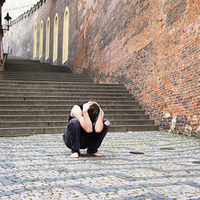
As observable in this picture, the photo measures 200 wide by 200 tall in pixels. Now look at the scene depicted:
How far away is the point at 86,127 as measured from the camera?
162 inches

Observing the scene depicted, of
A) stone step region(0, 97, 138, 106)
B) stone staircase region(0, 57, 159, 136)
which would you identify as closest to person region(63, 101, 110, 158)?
stone staircase region(0, 57, 159, 136)

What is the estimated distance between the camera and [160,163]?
409cm

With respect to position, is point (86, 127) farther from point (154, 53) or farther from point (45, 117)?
point (154, 53)

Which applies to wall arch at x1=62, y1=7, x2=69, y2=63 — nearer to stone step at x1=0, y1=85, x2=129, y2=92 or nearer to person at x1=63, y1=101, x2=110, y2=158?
stone step at x1=0, y1=85, x2=129, y2=92

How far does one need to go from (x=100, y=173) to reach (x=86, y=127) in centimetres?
93

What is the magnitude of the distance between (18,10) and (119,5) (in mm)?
44210

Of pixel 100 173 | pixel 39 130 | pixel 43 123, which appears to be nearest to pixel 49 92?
pixel 43 123

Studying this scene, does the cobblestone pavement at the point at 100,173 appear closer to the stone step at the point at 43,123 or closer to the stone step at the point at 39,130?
A: the stone step at the point at 39,130

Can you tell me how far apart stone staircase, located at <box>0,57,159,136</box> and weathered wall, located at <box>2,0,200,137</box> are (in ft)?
1.92

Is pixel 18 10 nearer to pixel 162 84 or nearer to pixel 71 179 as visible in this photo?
pixel 162 84

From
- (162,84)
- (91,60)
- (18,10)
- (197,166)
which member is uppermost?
(18,10)

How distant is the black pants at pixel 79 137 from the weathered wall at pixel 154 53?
3350mm

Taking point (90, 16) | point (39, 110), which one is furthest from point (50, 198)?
point (90, 16)

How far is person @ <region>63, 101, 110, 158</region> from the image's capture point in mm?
4109
